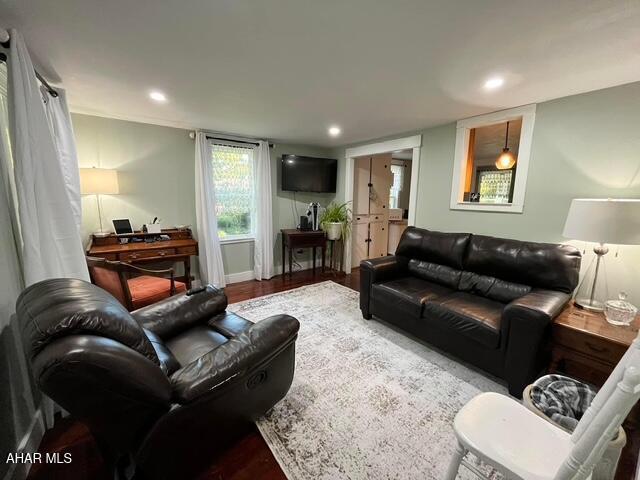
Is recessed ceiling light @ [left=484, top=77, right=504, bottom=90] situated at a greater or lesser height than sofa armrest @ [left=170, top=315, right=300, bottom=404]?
greater

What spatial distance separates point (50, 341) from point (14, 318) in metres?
0.96

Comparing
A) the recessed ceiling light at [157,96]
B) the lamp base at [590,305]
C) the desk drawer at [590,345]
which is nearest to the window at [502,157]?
the lamp base at [590,305]

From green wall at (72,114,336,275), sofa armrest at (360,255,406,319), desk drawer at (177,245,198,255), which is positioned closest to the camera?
sofa armrest at (360,255,406,319)

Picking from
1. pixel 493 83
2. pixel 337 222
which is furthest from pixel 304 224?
pixel 493 83

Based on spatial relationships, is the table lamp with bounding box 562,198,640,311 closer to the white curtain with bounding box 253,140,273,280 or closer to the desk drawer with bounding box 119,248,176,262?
the white curtain with bounding box 253,140,273,280

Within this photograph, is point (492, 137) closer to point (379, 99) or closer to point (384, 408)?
point (379, 99)

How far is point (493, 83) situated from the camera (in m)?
2.00

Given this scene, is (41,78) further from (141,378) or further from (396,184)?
(396,184)

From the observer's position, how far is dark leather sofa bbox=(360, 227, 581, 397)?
5.86ft

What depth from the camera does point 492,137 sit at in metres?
4.50

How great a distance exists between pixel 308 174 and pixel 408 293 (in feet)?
8.94

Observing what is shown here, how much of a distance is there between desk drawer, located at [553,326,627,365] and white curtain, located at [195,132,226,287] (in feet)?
12.1

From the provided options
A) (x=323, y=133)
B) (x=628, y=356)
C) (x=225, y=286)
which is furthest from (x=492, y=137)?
(x=225, y=286)

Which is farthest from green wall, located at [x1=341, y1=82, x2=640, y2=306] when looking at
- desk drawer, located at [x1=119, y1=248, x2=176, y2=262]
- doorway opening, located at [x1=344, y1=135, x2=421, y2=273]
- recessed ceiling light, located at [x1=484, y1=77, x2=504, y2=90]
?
desk drawer, located at [x1=119, y1=248, x2=176, y2=262]
